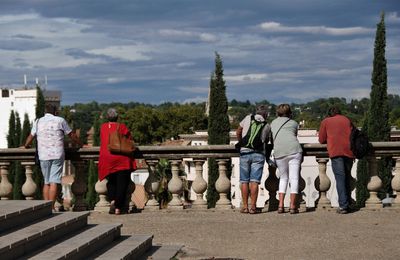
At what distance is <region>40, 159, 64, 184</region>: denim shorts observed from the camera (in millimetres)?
12766

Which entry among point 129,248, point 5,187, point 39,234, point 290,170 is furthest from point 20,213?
point 290,170

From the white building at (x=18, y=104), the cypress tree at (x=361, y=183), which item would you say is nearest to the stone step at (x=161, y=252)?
the cypress tree at (x=361, y=183)

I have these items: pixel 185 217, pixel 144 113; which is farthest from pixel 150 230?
pixel 144 113

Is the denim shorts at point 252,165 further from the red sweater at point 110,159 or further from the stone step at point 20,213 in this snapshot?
the stone step at point 20,213

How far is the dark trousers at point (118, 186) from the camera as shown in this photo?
12969 mm

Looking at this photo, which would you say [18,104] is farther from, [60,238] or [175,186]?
[60,238]

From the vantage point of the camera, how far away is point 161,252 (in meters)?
10.1

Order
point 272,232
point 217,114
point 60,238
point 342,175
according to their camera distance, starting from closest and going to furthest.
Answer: point 60,238
point 272,232
point 342,175
point 217,114

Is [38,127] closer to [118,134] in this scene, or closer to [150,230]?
[118,134]

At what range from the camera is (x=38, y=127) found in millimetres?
12812

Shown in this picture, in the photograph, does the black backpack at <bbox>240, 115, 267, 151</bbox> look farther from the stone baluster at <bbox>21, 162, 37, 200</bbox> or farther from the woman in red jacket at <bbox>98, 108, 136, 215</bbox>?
the stone baluster at <bbox>21, 162, 37, 200</bbox>

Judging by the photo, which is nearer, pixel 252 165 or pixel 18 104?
pixel 252 165

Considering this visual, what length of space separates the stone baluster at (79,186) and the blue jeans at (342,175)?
3996mm

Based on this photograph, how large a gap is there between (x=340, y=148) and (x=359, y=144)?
30 centimetres
